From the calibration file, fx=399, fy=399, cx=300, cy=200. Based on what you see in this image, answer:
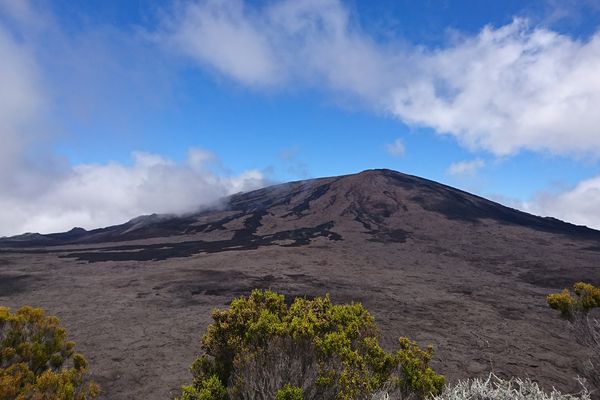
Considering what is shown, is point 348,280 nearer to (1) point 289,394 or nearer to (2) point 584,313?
(2) point 584,313

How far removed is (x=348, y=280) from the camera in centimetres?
2545

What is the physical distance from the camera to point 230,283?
79.0 ft

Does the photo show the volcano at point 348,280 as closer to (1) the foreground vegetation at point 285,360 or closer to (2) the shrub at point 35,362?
(2) the shrub at point 35,362

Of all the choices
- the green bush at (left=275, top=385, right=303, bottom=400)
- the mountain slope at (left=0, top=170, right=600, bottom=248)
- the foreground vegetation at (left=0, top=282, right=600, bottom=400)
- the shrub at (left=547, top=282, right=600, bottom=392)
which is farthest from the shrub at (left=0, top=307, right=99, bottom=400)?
the mountain slope at (left=0, top=170, right=600, bottom=248)

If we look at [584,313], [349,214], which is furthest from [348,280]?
[349,214]

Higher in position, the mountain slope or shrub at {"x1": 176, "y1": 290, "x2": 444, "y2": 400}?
the mountain slope

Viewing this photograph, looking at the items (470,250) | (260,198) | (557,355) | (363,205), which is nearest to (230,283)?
(557,355)

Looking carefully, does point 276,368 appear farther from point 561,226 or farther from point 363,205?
point 561,226

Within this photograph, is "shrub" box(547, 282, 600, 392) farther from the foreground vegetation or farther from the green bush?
the green bush

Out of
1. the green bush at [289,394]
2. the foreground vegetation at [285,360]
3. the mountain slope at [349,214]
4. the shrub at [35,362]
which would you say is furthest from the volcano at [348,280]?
the green bush at [289,394]

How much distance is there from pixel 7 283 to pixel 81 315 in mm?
11111

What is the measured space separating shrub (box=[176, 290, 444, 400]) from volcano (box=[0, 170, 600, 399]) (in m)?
5.89

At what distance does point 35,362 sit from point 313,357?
3933 millimetres

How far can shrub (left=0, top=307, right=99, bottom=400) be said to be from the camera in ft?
15.5
